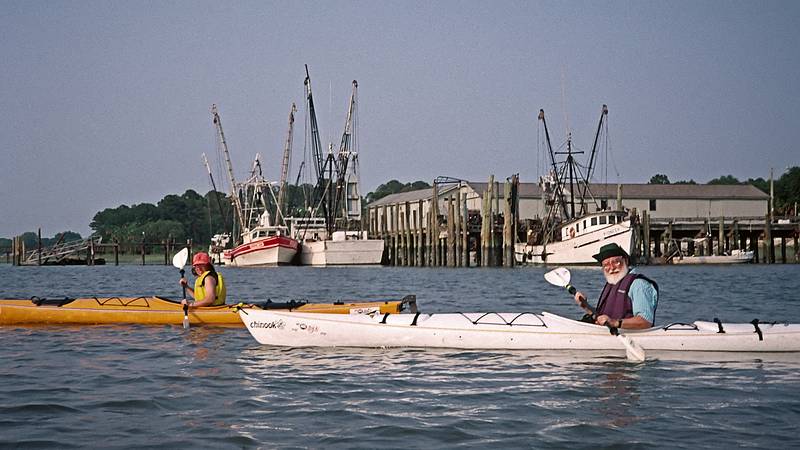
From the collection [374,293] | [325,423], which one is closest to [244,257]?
[374,293]

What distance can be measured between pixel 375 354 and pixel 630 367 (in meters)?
3.75

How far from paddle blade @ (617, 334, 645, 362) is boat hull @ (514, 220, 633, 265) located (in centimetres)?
3464

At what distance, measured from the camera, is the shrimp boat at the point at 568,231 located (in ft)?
164

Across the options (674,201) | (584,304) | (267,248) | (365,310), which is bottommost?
(365,310)

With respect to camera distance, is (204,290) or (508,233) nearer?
(204,290)

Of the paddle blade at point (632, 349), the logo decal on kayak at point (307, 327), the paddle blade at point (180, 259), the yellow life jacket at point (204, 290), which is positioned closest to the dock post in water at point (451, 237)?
the paddle blade at point (180, 259)

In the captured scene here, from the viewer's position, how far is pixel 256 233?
226 feet

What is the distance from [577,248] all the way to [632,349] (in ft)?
138

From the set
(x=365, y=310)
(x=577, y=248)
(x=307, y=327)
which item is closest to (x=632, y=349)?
(x=307, y=327)

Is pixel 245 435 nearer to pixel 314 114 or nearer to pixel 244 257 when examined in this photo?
pixel 244 257

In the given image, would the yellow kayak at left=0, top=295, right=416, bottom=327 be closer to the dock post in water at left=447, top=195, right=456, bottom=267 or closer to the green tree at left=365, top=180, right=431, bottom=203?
the dock post in water at left=447, top=195, right=456, bottom=267

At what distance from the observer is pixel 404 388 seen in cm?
1062

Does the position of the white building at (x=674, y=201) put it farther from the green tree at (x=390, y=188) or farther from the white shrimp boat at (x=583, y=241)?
the green tree at (x=390, y=188)

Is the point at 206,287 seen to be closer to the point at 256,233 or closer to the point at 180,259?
the point at 180,259
